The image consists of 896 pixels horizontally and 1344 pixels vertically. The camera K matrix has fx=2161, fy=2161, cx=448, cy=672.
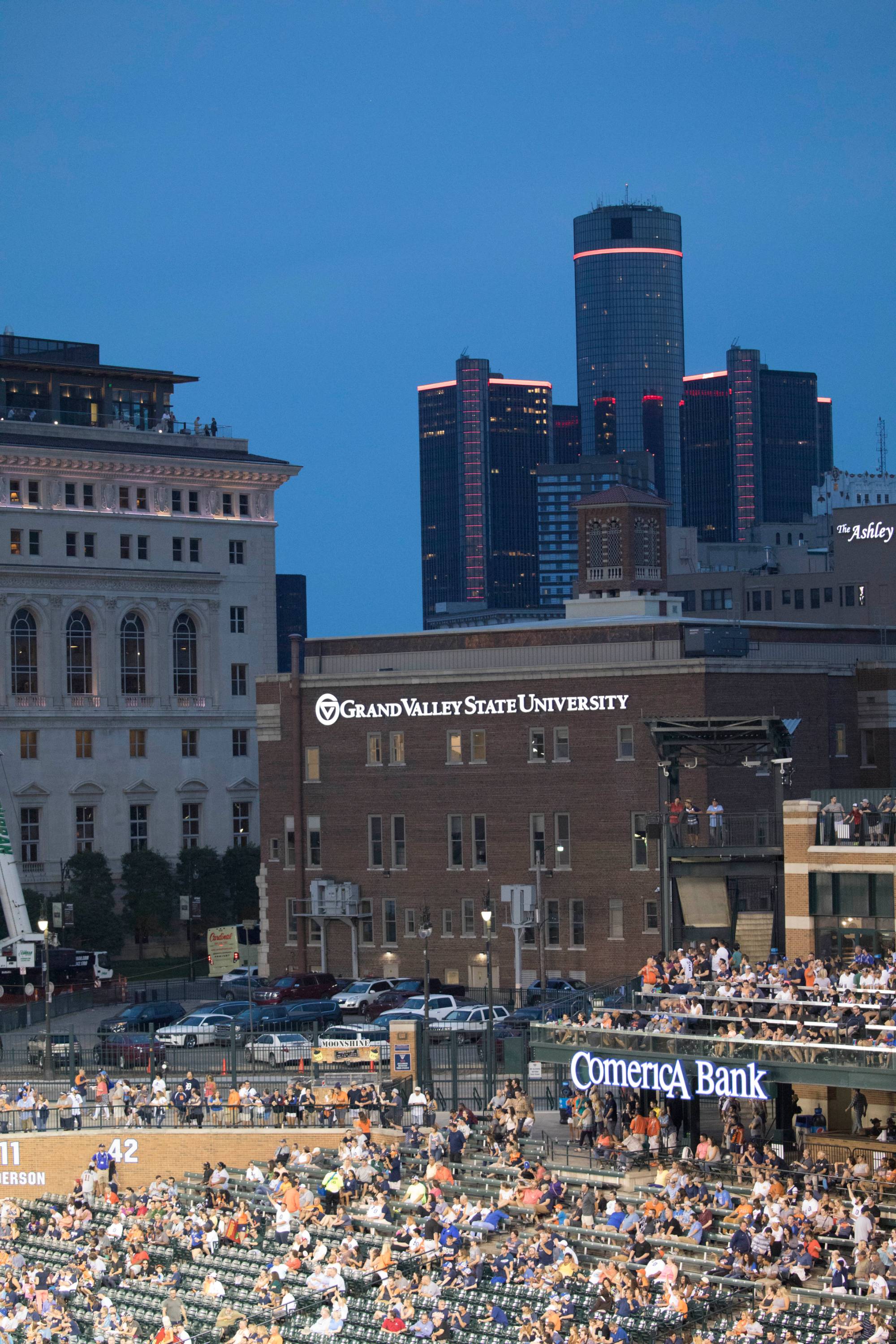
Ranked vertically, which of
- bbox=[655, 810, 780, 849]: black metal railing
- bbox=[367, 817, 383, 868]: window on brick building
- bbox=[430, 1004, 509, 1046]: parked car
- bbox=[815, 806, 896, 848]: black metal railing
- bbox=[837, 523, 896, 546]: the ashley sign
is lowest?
bbox=[430, 1004, 509, 1046]: parked car

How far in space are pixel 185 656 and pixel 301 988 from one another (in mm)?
43213

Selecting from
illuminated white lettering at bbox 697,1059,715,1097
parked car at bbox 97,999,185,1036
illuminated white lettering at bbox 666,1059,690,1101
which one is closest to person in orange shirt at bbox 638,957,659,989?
illuminated white lettering at bbox 666,1059,690,1101

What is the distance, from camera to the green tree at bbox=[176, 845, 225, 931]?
113 m

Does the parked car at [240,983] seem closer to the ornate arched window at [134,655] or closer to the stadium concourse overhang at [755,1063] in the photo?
the ornate arched window at [134,655]

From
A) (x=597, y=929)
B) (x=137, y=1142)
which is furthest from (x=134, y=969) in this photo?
(x=137, y=1142)

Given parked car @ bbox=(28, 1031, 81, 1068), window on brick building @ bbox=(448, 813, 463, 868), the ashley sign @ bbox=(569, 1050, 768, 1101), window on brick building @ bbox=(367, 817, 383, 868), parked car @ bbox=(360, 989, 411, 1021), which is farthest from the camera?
window on brick building @ bbox=(367, 817, 383, 868)

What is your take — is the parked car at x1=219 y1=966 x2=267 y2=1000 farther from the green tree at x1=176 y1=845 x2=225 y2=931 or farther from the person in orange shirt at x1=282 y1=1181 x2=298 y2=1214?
the person in orange shirt at x1=282 y1=1181 x2=298 y2=1214

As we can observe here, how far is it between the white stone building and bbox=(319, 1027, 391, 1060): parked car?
52986mm

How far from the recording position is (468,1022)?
67.2 m

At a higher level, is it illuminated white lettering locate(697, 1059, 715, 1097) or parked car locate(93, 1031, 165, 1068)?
illuminated white lettering locate(697, 1059, 715, 1097)

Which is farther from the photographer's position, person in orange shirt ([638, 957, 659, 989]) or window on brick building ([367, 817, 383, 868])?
window on brick building ([367, 817, 383, 868])

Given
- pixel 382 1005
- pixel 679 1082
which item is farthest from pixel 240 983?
pixel 679 1082

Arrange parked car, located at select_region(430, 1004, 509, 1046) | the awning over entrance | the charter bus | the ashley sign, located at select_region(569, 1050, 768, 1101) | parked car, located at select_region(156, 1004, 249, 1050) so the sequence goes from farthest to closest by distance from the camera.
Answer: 1. the charter bus
2. parked car, located at select_region(156, 1004, 249, 1050)
3. parked car, located at select_region(430, 1004, 509, 1046)
4. the awning over entrance
5. the ashley sign, located at select_region(569, 1050, 768, 1101)

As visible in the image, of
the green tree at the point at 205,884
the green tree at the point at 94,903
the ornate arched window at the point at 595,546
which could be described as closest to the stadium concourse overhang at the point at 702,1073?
the ornate arched window at the point at 595,546
